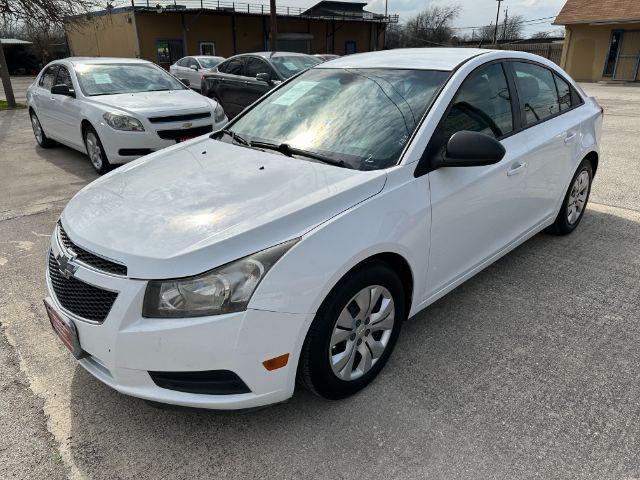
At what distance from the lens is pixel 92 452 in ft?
7.38

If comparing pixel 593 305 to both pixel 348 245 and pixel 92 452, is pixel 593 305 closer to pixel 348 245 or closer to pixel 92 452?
pixel 348 245

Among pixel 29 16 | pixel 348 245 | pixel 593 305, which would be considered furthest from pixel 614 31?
pixel 348 245

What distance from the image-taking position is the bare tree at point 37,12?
14844 mm

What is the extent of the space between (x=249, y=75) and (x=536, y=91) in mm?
7988

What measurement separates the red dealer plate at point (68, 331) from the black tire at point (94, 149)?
15.7 ft

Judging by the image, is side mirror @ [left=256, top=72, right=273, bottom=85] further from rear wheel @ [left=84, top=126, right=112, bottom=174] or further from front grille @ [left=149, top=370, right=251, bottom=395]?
front grille @ [left=149, top=370, right=251, bottom=395]

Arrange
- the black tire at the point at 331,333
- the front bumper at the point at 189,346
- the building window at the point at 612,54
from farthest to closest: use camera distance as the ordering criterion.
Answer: the building window at the point at 612,54, the black tire at the point at 331,333, the front bumper at the point at 189,346

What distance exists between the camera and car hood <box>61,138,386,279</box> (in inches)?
80.8

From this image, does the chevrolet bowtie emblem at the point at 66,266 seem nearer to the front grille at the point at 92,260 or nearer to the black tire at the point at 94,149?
the front grille at the point at 92,260

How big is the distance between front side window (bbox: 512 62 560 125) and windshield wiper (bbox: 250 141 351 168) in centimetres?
164

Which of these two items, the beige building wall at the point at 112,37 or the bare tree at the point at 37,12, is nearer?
the bare tree at the point at 37,12

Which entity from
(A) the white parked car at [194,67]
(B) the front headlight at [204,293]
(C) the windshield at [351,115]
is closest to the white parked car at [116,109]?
(C) the windshield at [351,115]

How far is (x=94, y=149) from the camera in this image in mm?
7000

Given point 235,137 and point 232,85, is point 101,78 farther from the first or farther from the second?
point 235,137
